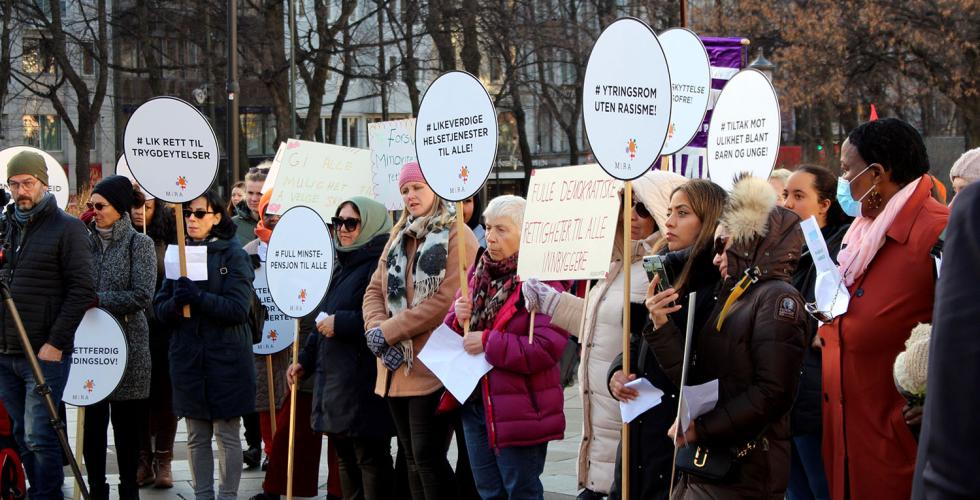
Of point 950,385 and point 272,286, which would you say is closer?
point 950,385

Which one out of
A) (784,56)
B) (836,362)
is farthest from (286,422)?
(784,56)

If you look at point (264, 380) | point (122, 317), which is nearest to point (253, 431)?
point (264, 380)

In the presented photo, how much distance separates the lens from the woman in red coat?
4367mm

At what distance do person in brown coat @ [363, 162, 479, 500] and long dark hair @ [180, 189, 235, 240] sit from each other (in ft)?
4.21

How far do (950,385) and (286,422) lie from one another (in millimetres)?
6143

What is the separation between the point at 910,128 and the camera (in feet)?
15.3

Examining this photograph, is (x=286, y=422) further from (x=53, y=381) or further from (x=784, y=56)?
(x=784, y=56)

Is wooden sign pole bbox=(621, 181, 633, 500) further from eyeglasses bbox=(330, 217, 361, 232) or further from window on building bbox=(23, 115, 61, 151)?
window on building bbox=(23, 115, 61, 151)

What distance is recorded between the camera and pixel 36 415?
23.0 ft

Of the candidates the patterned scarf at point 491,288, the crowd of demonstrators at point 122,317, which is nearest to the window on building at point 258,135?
the crowd of demonstrators at point 122,317

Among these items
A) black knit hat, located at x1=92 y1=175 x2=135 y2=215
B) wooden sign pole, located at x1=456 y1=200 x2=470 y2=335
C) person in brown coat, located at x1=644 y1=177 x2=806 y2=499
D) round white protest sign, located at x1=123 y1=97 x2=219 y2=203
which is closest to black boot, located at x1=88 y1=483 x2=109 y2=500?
black knit hat, located at x1=92 y1=175 x2=135 y2=215

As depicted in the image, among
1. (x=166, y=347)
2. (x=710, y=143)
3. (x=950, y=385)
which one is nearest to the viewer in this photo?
(x=950, y=385)

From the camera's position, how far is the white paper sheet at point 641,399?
14.6ft

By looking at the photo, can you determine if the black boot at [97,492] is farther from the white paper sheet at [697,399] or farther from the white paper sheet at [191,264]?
the white paper sheet at [697,399]
